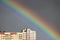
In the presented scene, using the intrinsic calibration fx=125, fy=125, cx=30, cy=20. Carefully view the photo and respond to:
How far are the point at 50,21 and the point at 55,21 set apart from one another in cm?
12


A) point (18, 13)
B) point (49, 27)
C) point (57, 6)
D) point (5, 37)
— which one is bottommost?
point (5, 37)

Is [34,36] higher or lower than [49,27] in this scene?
lower

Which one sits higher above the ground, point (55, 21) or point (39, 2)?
point (39, 2)

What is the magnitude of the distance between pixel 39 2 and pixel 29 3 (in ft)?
0.75

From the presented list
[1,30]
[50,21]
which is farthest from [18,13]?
[50,21]

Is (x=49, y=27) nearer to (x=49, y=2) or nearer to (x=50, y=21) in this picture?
(x=50, y=21)

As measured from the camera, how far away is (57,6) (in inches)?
111

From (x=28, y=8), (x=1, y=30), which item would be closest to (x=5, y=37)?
(x=1, y=30)

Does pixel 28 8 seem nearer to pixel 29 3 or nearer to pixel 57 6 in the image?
pixel 29 3

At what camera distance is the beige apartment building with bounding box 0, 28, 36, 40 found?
2633mm

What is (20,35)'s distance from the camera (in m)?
2.67

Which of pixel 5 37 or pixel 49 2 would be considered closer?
pixel 5 37

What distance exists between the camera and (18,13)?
2.75 m

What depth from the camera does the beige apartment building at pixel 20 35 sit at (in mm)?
2633
